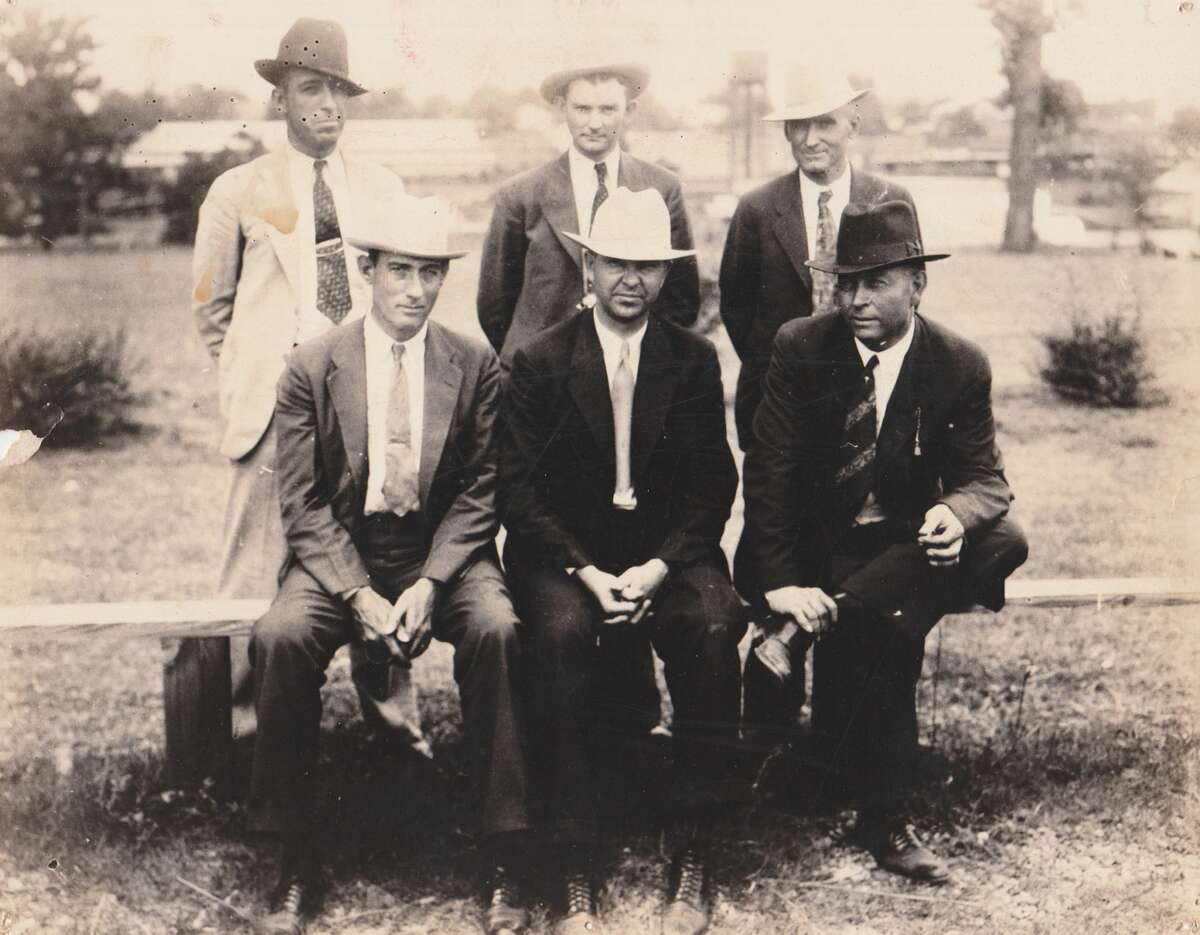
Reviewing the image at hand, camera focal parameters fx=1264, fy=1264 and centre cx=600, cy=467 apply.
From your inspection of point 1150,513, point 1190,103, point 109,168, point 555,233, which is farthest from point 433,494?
point 1150,513

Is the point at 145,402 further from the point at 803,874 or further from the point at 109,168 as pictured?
the point at 803,874

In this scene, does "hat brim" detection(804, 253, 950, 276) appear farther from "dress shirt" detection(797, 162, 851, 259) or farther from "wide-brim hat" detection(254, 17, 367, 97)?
"wide-brim hat" detection(254, 17, 367, 97)

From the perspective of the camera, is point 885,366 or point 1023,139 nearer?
point 885,366

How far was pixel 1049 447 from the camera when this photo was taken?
277 inches

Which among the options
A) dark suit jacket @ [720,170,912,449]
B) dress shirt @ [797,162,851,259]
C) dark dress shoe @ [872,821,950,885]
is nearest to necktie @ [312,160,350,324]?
dark suit jacket @ [720,170,912,449]

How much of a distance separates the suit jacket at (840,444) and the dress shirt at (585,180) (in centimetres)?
94

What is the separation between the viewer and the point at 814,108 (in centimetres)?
418

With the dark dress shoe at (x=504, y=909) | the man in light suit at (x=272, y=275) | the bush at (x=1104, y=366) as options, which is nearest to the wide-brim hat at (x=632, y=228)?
the man in light suit at (x=272, y=275)

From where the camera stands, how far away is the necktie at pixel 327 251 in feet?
13.8

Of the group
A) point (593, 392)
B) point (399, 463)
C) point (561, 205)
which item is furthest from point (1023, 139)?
point (399, 463)

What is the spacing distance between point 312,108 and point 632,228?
1.20 metres

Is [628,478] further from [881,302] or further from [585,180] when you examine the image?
[585,180]

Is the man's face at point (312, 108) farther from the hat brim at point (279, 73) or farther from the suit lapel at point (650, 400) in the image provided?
the suit lapel at point (650, 400)

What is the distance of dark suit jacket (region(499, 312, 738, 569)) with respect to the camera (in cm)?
379
